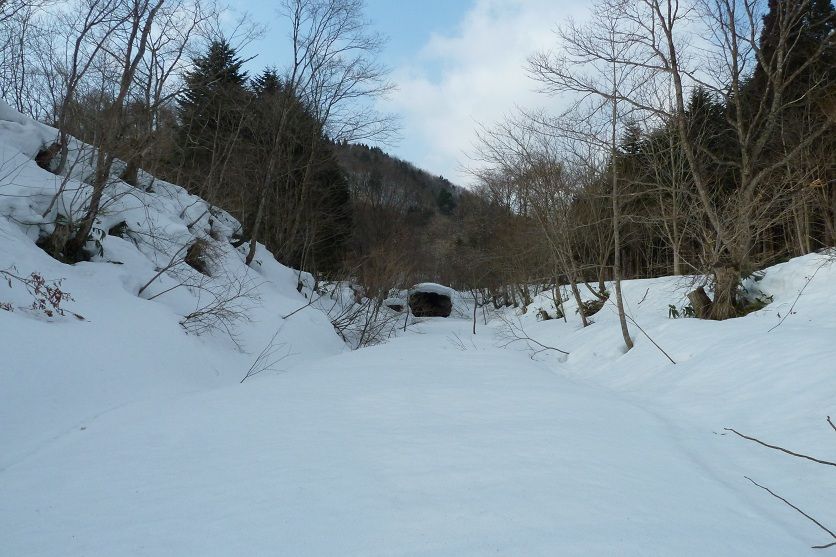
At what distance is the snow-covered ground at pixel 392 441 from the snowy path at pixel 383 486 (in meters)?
0.02

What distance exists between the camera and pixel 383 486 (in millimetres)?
2842

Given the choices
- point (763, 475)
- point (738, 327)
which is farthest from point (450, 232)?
point (763, 475)

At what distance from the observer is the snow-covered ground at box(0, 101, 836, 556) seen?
233cm

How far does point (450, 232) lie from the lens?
4453 cm

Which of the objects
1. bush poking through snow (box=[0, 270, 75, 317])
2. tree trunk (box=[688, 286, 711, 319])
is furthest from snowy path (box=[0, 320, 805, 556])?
tree trunk (box=[688, 286, 711, 319])

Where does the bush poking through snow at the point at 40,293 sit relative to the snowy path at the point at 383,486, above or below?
above

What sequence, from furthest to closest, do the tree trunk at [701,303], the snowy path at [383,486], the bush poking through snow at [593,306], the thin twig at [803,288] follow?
the bush poking through snow at [593,306], the tree trunk at [701,303], the thin twig at [803,288], the snowy path at [383,486]

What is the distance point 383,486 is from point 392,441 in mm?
874

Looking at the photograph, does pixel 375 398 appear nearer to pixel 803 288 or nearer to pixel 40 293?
pixel 40 293

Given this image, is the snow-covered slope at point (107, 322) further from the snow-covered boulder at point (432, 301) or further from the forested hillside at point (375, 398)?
the snow-covered boulder at point (432, 301)

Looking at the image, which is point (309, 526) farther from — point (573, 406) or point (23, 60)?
point (23, 60)

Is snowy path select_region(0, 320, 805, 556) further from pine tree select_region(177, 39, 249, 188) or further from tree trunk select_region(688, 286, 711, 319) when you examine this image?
pine tree select_region(177, 39, 249, 188)

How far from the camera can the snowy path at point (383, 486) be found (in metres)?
2.25

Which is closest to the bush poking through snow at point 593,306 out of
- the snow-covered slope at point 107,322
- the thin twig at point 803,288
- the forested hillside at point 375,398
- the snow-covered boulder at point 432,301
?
the forested hillside at point 375,398
